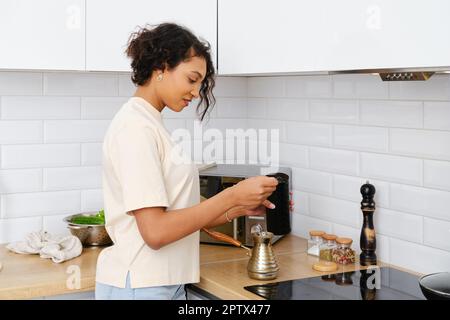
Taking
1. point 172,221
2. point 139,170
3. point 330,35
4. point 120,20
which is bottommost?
point 172,221

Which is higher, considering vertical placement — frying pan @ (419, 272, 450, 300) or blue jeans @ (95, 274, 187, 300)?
frying pan @ (419, 272, 450, 300)

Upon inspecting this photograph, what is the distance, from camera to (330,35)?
1910 mm

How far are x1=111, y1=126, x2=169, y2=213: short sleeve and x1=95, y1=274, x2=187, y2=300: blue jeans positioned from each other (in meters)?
0.26

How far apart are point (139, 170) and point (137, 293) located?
1.21 feet

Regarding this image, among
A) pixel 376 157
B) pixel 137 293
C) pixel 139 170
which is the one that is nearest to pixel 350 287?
pixel 376 157

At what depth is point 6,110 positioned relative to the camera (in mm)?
2631

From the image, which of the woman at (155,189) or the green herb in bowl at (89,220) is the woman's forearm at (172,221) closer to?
the woman at (155,189)

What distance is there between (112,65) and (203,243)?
73 cm

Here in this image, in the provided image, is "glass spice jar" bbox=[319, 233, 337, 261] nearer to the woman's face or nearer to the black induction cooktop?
the black induction cooktop

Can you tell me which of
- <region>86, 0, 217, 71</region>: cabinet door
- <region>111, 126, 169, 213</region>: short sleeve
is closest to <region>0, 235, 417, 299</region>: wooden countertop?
<region>111, 126, 169, 213</region>: short sleeve

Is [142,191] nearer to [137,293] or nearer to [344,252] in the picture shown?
[137,293]

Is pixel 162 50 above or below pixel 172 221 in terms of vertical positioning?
above

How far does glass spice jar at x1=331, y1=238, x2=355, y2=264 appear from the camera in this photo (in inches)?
91.0
